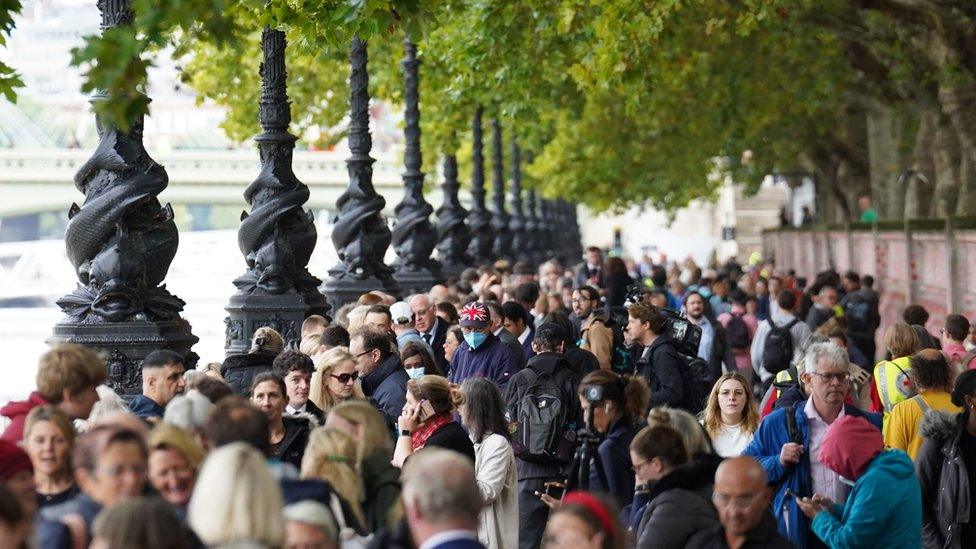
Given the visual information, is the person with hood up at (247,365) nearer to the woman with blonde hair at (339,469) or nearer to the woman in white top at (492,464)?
the woman in white top at (492,464)

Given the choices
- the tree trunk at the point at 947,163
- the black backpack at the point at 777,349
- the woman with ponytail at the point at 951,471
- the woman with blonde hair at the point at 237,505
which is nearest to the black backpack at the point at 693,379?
the woman with ponytail at the point at 951,471

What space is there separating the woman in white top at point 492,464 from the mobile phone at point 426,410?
0.36 meters

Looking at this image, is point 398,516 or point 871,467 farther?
point 871,467

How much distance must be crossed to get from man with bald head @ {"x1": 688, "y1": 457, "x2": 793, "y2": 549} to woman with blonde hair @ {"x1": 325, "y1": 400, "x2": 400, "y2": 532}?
1221mm

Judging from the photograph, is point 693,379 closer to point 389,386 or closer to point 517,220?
point 389,386

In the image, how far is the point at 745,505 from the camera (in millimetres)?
7234

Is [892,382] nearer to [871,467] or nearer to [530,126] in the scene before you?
[871,467]

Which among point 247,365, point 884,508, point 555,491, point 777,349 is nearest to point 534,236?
point 777,349

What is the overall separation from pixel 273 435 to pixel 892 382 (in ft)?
17.1

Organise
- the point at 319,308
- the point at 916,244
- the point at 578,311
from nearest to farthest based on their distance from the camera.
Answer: the point at 319,308, the point at 578,311, the point at 916,244

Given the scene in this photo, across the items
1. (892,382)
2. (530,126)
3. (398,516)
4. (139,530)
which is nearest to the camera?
(139,530)

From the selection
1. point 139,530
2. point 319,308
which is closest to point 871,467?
point 139,530

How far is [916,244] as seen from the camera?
31219mm

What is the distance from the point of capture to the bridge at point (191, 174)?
85688 mm
